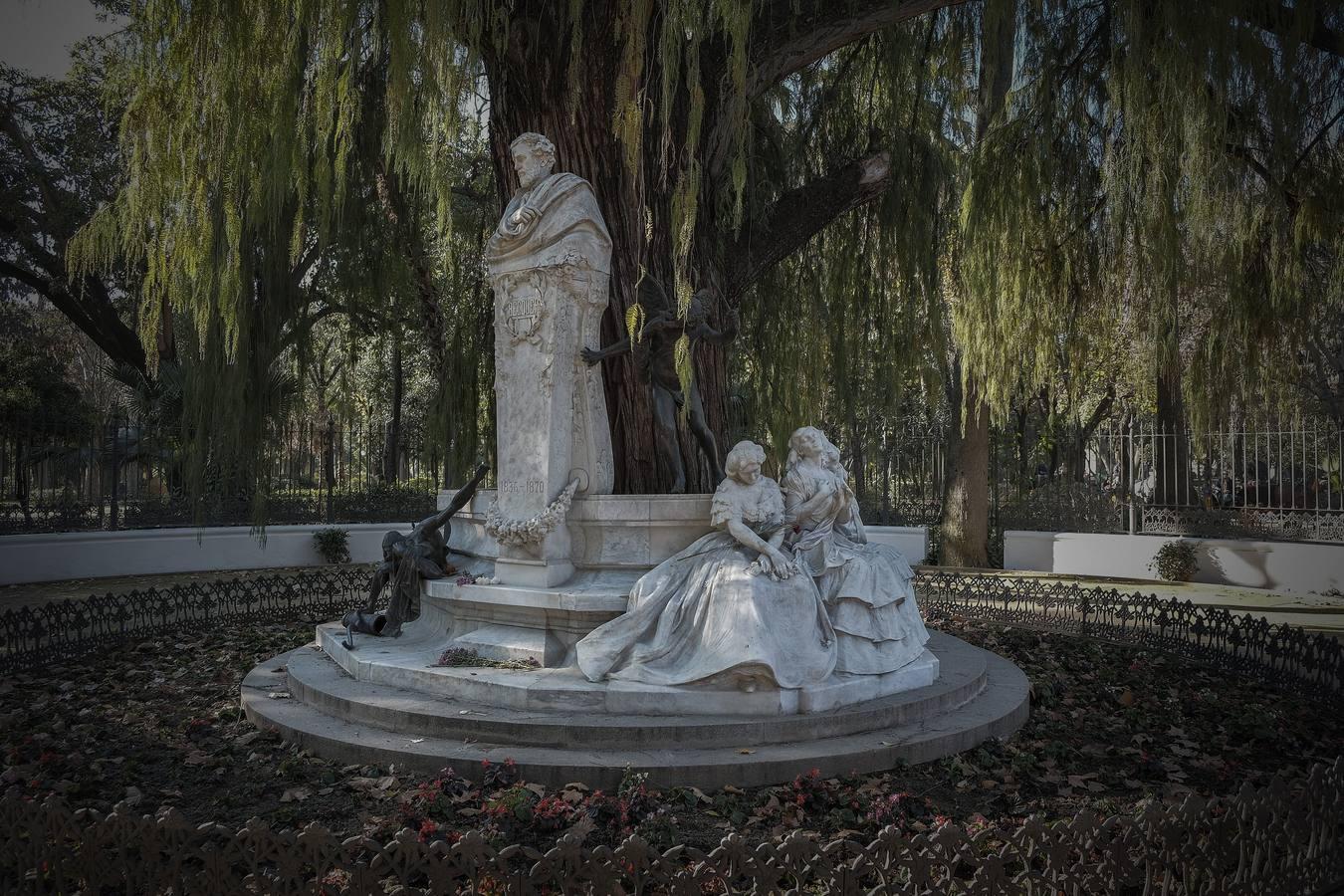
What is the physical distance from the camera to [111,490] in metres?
15.0

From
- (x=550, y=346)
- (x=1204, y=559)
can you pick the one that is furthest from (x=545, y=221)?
(x=1204, y=559)

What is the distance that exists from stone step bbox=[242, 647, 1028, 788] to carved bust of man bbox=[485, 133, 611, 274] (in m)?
3.21

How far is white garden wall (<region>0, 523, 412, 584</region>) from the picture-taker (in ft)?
45.9

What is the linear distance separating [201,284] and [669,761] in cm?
492

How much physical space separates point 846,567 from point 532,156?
11.8ft

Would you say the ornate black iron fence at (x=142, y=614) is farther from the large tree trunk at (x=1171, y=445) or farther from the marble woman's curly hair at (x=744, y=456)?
the large tree trunk at (x=1171, y=445)

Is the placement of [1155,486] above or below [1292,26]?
below

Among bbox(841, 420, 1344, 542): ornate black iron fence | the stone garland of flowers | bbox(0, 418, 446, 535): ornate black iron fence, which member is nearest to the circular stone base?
the stone garland of flowers

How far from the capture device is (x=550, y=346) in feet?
21.0

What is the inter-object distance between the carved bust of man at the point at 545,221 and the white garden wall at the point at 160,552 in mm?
9097

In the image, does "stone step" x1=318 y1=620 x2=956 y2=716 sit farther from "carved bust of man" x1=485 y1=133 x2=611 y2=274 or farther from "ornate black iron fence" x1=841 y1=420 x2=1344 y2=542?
"ornate black iron fence" x1=841 y1=420 x2=1344 y2=542

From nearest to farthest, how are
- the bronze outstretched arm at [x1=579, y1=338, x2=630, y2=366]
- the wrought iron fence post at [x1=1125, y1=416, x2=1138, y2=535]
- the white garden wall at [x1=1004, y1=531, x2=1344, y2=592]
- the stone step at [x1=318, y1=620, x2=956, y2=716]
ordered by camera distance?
1. the stone step at [x1=318, y1=620, x2=956, y2=716]
2. the bronze outstretched arm at [x1=579, y1=338, x2=630, y2=366]
3. the white garden wall at [x1=1004, y1=531, x2=1344, y2=592]
4. the wrought iron fence post at [x1=1125, y1=416, x2=1138, y2=535]

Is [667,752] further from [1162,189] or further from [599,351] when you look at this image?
[1162,189]

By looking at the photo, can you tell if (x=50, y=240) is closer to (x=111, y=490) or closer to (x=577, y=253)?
(x=111, y=490)
